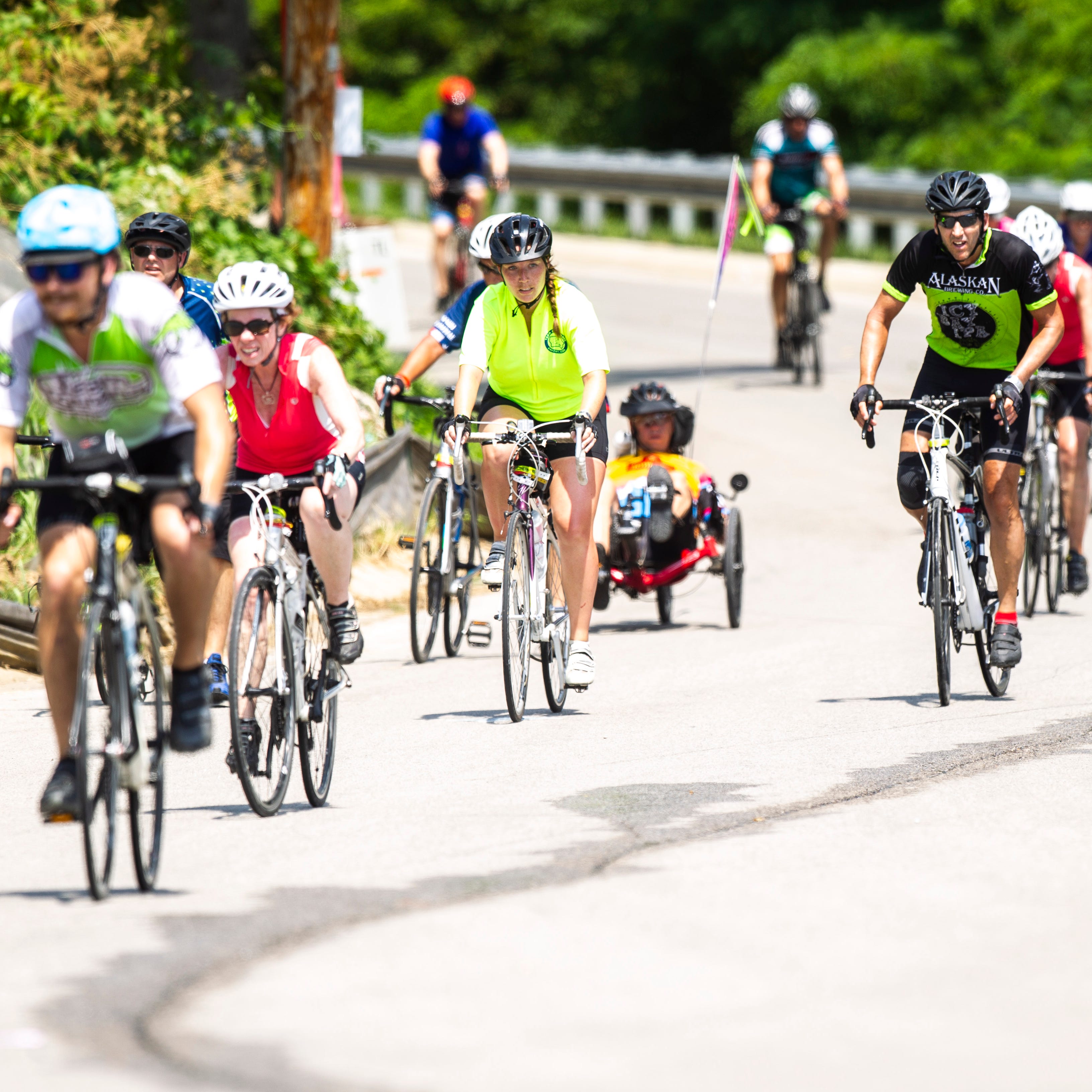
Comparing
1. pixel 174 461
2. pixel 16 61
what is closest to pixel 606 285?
pixel 16 61

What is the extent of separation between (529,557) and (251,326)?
187cm

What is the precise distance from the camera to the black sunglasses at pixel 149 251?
8484mm

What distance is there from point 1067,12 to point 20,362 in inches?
933

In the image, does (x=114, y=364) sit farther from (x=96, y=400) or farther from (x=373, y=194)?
(x=373, y=194)

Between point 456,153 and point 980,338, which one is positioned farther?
point 456,153

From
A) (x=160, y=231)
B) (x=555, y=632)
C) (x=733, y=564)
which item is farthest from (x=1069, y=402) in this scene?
(x=160, y=231)

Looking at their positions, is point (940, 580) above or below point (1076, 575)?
above

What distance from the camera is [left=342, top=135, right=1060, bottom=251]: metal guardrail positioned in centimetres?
2380

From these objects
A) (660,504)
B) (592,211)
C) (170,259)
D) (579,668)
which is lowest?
(579,668)

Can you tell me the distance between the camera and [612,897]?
5.79 meters

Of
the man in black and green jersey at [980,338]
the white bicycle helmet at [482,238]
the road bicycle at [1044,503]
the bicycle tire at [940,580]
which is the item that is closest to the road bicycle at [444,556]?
the white bicycle helmet at [482,238]

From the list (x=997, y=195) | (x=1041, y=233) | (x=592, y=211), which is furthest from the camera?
(x=592, y=211)

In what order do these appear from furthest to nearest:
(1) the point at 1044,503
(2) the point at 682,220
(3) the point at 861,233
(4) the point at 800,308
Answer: (2) the point at 682,220 → (3) the point at 861,233 → (4) the point at 800,308 → (1) the point at 1044,503

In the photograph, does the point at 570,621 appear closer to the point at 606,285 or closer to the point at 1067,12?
the point at 606,285
